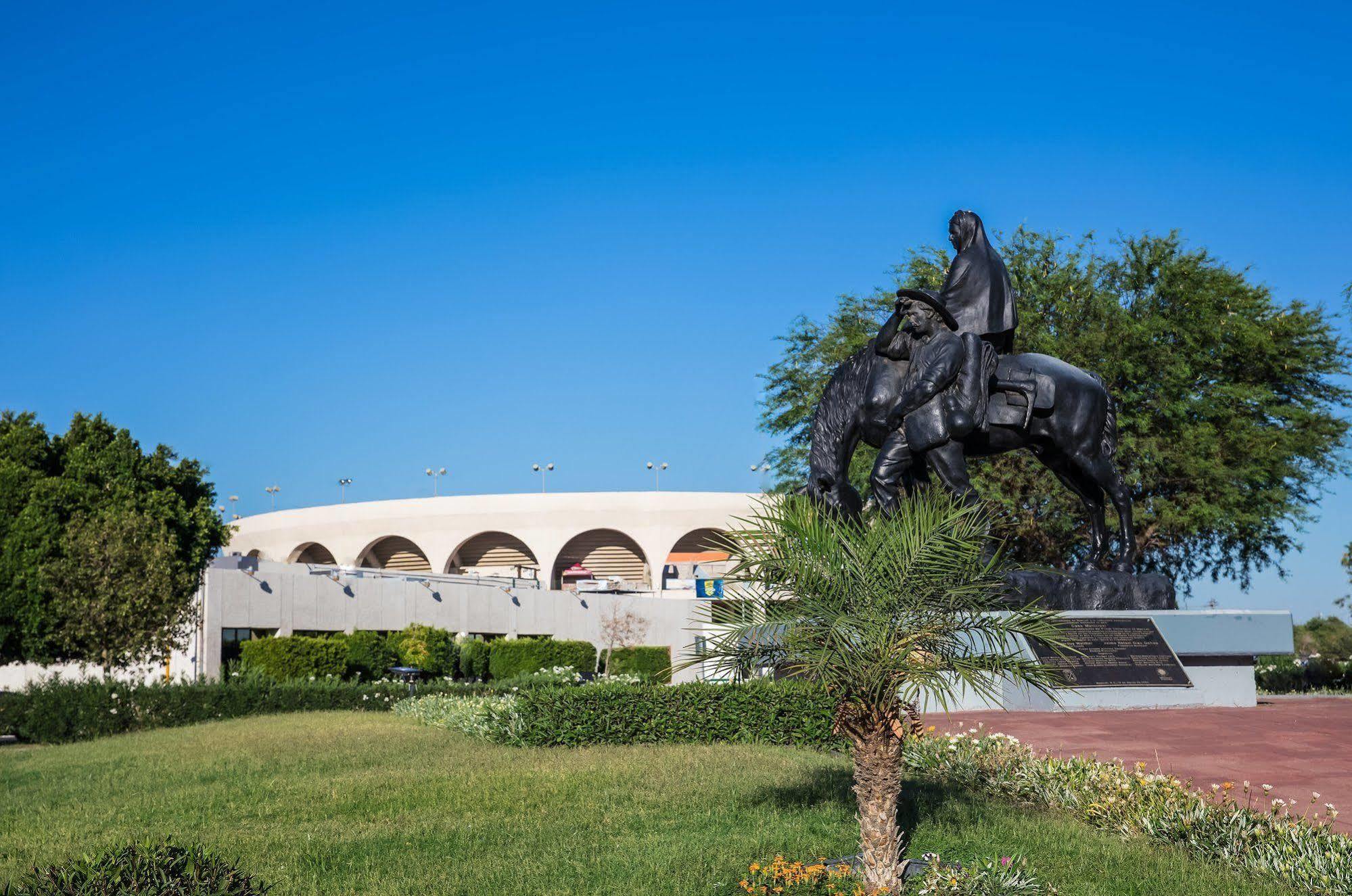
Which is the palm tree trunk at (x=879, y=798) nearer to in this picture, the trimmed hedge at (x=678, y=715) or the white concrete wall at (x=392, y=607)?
the trimmed hedge at (x=678, y=715)

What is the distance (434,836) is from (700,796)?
1.83 metres

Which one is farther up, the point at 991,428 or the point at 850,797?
the point at 991,428

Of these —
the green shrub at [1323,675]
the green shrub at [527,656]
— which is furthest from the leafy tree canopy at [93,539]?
the green shrub at [1323,675]

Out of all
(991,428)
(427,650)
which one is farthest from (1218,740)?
(427,650)

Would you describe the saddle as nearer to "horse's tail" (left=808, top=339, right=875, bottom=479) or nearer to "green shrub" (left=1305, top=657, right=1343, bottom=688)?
"horse's tail" (left=808, top=339, right=875, bottom=479)

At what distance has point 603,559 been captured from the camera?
71438 mm

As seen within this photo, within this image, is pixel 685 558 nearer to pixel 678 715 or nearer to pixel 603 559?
pixel 603 559

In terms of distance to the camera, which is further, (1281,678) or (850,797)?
(1281,678)

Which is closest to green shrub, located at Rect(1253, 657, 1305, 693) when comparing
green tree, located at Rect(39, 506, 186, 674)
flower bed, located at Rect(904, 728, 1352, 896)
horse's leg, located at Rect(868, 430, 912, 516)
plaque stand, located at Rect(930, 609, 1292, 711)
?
plaque stand, located at Rect(930, 609, 1292, 711)

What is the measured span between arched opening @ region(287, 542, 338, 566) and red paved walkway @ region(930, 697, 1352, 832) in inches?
2468

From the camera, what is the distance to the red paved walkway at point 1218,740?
746 cm

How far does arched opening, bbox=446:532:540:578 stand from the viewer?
69.5 m

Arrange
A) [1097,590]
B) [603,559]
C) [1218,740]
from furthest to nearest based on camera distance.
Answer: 1. [603,559]
2. [1097,590]
3. [1218,740]

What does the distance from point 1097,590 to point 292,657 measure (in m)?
20.9
